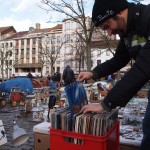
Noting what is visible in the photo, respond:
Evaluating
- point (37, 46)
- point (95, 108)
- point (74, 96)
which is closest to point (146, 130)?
point (95, 108)

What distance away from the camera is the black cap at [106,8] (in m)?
2.02

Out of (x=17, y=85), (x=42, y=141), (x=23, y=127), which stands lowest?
(x=23, y=127)

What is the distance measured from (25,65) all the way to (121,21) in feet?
254

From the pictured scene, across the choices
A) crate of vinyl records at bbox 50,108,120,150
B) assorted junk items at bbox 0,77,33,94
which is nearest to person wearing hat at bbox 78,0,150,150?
crate of vinyl records at bbox 50,108,120,150

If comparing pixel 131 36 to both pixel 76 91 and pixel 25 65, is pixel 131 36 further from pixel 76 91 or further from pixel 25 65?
pixel 25 65

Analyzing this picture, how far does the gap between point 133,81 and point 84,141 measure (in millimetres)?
591

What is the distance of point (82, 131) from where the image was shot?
2.13 metres

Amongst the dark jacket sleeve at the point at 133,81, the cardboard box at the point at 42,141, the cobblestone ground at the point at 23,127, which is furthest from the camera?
the cobblestone ground at the point at 23,127

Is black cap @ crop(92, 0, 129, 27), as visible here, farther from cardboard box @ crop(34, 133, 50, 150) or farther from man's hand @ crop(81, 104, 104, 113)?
cardboard box @ crop(34, 133, 50, 150)

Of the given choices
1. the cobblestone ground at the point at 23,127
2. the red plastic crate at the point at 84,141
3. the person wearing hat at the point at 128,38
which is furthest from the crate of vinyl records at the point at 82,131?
the cobblestone ground at the point at 23,127

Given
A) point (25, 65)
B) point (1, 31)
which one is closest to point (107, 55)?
point (25, 65)

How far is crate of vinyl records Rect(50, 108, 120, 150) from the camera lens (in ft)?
6.84

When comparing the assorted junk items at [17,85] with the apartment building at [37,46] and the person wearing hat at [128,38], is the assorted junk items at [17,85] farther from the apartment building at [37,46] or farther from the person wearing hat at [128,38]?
the apartment building at [37,46]

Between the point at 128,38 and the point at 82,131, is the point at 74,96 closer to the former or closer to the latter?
the point at 82,131
